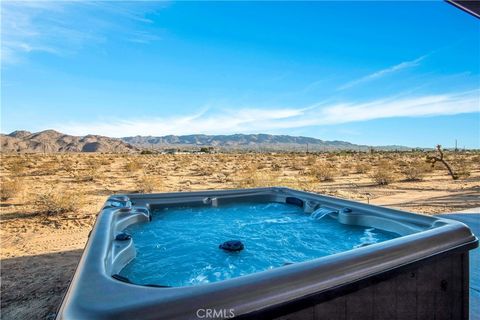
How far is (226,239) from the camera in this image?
407cm

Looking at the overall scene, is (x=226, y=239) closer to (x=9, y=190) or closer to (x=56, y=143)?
(x=9, y=190)

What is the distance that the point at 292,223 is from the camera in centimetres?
471

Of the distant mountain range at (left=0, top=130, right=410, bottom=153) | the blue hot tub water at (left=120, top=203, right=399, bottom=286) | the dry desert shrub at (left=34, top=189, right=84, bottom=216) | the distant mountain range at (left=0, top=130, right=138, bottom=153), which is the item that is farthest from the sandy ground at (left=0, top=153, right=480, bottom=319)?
the distant mountain range at (left=0, top=130, right=138, bottom=153)

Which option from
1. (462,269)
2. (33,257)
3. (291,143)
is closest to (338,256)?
(462,269)

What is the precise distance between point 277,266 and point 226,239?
3.70ft

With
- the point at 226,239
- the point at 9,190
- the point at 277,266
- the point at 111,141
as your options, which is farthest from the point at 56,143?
the point at 277,266

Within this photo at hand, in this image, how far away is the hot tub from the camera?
145cm

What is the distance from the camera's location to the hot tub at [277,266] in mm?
1450

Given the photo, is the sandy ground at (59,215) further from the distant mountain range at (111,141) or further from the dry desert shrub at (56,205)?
the distant mountain range at (111,141)

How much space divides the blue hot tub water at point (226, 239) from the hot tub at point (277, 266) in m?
0.01

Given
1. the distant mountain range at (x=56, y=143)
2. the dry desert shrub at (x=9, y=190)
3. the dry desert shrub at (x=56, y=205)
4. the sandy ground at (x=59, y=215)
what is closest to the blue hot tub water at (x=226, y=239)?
the sandy ground at (x=59, y=215)

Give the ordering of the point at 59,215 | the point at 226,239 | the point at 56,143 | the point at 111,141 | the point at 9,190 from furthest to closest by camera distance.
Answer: the point at 111,141 → the point at 56,143 → the point at 9,190 → the point at 59,215 → the point at 226,239

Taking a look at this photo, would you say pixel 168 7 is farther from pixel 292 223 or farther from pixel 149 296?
pixel 149 296

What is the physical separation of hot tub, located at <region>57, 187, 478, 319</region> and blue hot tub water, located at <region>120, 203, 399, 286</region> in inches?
0.6
